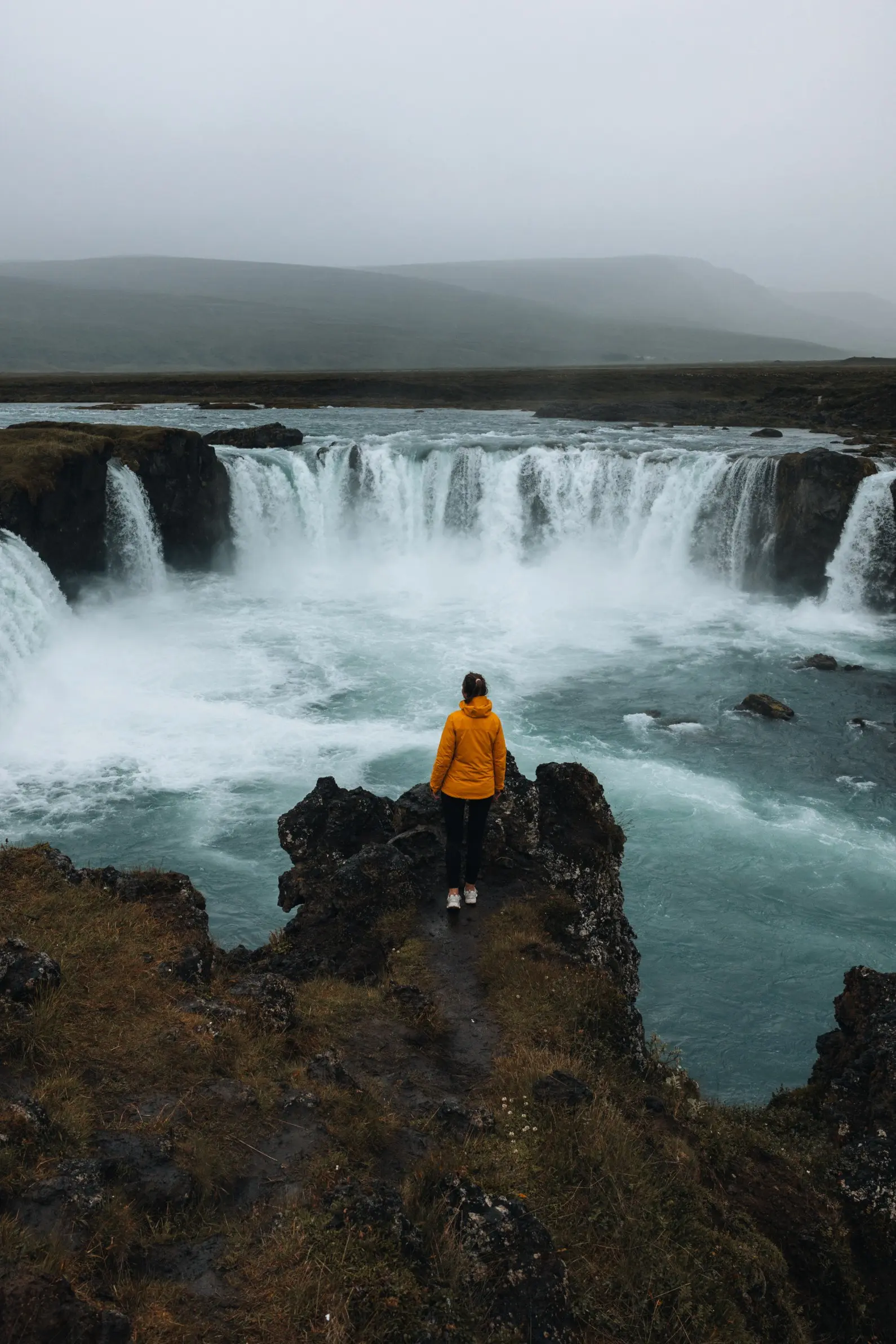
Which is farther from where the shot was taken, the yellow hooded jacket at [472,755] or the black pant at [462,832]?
the black pant at [462,832]

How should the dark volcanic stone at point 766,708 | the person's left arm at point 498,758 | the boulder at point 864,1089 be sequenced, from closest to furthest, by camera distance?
1. the boulder at point 864,1089
2. the person's left arm at point 498,758
3. the dark volcanic stone at point 766,708

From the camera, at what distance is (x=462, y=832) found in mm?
9453

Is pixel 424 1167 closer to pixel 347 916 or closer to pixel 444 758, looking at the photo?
pixel 444 758

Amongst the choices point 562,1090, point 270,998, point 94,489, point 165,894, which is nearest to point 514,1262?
point 562,1090

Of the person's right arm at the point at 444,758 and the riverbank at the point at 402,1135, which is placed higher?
the person's right arm at the point at 444,758

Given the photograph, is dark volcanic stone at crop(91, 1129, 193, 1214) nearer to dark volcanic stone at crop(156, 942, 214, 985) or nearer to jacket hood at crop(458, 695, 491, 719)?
dark volcanic stone at crop(156, 942, 214, 985)

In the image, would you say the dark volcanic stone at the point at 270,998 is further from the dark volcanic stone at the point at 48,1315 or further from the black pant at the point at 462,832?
the dark volcanic stone at the point at 48,1315

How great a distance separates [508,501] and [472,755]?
31.9 m

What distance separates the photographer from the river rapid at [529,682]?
1512 centimetres

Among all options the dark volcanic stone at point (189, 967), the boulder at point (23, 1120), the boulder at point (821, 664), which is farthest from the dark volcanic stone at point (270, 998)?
the boulder at point (821, 664)

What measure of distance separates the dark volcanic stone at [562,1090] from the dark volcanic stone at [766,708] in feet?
58.3

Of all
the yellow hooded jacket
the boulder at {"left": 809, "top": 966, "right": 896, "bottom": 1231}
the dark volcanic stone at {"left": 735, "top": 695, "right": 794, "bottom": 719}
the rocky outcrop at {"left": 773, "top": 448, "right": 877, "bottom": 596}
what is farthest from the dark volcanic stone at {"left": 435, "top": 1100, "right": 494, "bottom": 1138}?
the rocky outcrop at {"left": 773, "top": 448, "right": 877, "bottom": 596}

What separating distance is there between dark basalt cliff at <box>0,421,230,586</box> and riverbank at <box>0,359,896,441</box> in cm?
2974

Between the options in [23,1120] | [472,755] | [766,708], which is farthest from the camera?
[766,708]
